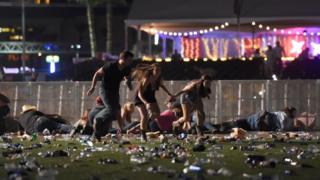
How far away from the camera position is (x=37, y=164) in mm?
10633

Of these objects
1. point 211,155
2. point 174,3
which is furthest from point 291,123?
point 174,3

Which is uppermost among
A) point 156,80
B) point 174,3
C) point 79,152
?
point 174,3

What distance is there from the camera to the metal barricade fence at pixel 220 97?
70.7 feet

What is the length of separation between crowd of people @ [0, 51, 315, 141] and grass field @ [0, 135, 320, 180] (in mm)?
857

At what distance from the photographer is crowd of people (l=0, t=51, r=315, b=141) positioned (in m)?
15.5

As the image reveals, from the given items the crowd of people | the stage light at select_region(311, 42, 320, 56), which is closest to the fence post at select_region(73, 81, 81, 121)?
the crowd of people

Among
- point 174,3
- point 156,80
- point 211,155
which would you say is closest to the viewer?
point 211,155

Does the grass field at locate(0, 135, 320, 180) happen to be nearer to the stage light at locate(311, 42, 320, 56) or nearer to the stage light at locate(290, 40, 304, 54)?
the stage light at locate(311, 42, 320, 56)

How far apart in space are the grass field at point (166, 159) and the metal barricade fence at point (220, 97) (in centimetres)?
591

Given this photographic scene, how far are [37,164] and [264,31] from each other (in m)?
26.6

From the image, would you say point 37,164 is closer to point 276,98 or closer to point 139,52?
point 276,98

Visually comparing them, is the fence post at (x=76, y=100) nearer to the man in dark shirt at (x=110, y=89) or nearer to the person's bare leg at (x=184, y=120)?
the person's bare leg at (x=184, y=120)

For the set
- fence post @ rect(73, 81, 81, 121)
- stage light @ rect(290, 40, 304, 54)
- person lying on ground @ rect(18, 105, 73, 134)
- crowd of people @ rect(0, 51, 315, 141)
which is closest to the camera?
crowd of people @ rect(0, 51, 315, 141)

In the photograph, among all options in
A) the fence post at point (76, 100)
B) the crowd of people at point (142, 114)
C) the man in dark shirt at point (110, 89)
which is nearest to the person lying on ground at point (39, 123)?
the crowd of people at point (142, 114)
